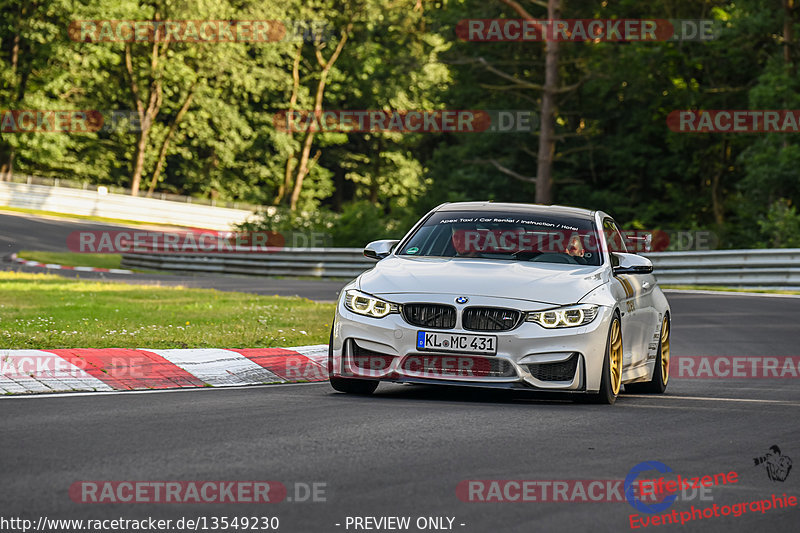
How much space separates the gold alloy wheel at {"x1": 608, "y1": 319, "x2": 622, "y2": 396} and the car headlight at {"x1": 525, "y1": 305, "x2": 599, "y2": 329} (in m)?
0.35

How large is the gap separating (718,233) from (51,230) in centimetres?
2441

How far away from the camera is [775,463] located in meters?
6.72

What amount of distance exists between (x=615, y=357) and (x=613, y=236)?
1.94m

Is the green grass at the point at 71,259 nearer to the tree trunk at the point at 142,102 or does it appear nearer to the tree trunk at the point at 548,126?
the tree trunk at the point at 548,126

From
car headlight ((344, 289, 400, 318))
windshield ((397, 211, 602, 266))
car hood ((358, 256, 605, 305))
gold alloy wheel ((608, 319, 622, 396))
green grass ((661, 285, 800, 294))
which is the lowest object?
green grass ((661, 285, 800, 294))

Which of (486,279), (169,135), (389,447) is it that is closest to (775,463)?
(389,447)

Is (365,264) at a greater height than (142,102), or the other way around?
(142,102)

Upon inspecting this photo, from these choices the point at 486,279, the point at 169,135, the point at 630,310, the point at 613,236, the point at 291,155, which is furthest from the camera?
the point at 291,155

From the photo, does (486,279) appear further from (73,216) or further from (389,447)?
(73,216)

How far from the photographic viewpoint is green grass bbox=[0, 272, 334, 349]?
11883 mm

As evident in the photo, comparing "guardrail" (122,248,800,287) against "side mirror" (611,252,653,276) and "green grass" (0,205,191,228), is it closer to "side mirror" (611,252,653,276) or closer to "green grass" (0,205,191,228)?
"side mirror" (611,252,653,276)

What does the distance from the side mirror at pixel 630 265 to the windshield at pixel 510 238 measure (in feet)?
0.53

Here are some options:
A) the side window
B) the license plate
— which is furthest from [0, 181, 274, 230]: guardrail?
the license plate

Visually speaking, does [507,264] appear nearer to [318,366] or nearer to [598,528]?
[318,366]
